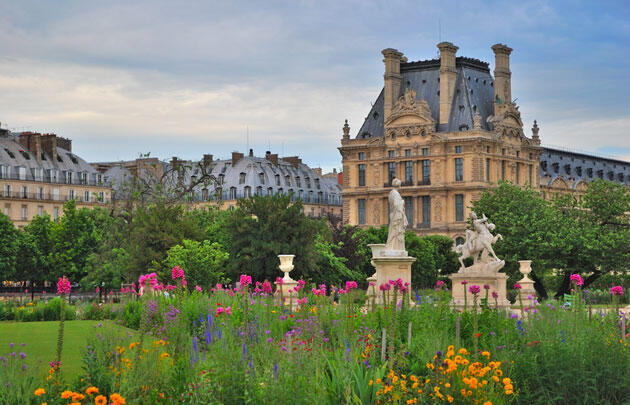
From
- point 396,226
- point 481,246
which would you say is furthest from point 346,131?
point 396,226

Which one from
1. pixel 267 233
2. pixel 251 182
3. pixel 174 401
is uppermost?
pixel 251 182

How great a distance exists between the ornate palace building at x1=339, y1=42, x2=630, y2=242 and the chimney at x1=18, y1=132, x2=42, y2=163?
2984 cm

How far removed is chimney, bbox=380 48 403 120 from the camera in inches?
3834

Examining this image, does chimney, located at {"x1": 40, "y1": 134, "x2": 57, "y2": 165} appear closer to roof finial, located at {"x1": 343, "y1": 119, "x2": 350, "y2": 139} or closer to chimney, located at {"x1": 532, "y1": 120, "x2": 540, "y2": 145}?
roof finial, located at {"x1": 343, "y1": 119, "x2": 350, "y2": 139}

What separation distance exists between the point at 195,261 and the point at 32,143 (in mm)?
54097

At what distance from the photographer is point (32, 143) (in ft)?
288

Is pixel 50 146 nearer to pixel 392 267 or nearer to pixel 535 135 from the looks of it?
pixel 535 135

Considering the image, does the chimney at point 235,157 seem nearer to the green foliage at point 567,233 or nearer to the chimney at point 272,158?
the chimney at point 272,158

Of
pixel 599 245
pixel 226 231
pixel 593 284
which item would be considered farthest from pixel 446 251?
pixel 226 231

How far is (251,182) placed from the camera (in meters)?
109

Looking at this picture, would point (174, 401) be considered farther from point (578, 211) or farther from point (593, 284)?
point (593, 284)

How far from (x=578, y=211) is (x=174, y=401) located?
44163mm

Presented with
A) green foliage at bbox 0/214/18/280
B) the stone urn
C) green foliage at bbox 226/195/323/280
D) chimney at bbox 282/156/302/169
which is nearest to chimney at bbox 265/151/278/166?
chimney at bbox 282/156/302/169

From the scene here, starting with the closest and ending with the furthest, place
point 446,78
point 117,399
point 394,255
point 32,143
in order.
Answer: point 117,399 → point 394,255 → point 32,143 → point 446,78
